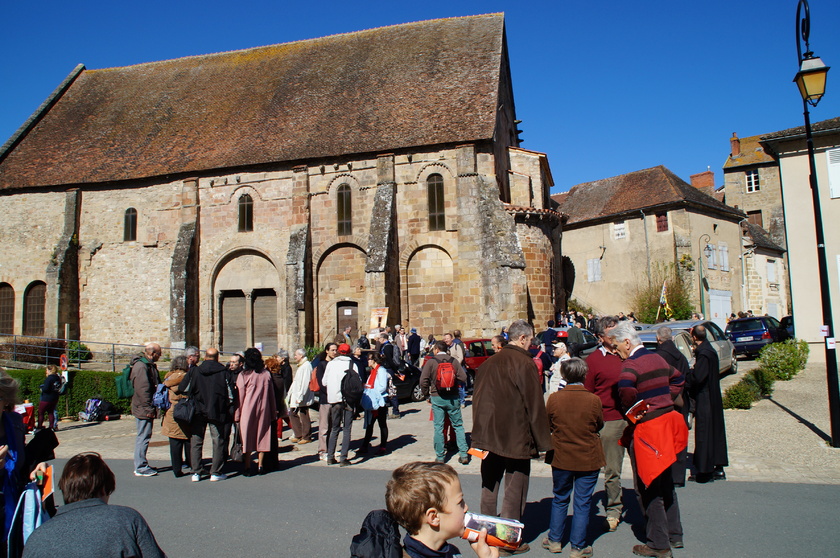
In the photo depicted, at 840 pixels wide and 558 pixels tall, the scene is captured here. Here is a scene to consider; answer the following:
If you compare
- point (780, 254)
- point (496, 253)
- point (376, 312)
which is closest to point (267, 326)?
point (376, 312)

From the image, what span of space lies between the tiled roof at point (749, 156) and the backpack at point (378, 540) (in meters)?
45.2

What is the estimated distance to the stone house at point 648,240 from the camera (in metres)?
31.0

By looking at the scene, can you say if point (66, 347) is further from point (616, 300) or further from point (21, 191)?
point (616, 300)

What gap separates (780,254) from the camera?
3744 centimetres

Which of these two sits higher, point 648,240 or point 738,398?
point 648,240

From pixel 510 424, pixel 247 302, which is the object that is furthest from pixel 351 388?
pixel 247 302

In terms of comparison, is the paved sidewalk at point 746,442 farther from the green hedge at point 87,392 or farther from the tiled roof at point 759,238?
the tiled roof at point 759,238

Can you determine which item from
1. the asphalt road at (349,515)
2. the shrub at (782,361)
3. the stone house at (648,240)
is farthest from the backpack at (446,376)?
the stone house at (648,240)

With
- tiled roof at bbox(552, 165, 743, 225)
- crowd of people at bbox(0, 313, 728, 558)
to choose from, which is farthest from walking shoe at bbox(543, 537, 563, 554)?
tiled roof at bbox(552, 165, 743, 225)

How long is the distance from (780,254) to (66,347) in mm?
38955

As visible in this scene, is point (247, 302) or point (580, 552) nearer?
point (580, 552)

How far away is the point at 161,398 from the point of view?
28.3ft

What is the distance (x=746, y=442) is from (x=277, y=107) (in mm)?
21168

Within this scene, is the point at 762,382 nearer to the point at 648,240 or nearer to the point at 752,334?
the point at 752,334
